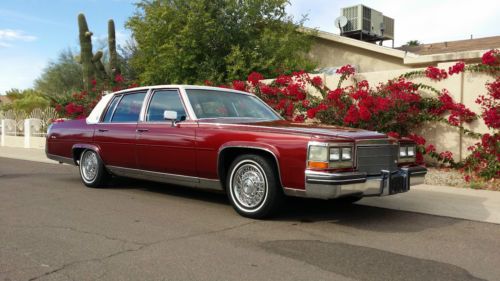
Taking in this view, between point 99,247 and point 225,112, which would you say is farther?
point 225,112

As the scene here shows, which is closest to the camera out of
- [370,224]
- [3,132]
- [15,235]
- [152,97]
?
[15,235]

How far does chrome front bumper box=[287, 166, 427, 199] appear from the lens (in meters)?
5.14

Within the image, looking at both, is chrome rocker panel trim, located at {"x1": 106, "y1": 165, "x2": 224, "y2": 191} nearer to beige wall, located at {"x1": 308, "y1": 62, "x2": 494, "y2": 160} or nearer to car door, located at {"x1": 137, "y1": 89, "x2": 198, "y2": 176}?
car door, located at {"x1": 137, "y1": 89, "x2": 198, "y2": 176}

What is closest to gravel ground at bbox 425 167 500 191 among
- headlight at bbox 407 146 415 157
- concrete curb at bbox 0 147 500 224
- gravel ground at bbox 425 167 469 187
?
gravel ground at bbox 425 167 469 187

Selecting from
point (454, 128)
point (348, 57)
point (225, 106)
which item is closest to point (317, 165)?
point (225, 106)

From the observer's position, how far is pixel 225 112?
679cm

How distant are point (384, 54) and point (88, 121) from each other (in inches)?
506

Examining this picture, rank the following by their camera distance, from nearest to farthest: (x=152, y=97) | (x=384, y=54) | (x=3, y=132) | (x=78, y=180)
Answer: (x=152, y=97)
(x=78, y=180)
(x=384, y=54)
(x=3, y=132)

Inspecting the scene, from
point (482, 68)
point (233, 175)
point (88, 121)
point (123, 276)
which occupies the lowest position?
point (123, 276)

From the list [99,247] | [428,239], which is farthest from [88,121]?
[428,239]

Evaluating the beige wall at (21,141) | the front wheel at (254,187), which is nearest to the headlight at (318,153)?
the front wheel at (254,187)

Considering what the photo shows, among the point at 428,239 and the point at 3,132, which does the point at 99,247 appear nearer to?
the point at 428,239

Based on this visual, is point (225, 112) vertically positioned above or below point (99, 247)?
above

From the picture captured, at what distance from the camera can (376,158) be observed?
18.7ft
